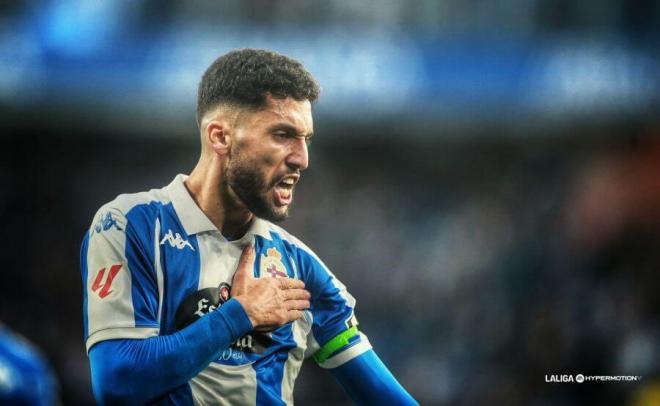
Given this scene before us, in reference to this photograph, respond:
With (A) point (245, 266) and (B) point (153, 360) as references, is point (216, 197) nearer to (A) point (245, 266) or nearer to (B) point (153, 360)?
(A) point (245, 266)

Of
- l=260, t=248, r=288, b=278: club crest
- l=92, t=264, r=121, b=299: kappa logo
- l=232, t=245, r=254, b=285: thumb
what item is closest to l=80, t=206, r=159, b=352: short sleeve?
l=92, t=264, r=121, b=299: kappa logo

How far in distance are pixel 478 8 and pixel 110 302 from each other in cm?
260

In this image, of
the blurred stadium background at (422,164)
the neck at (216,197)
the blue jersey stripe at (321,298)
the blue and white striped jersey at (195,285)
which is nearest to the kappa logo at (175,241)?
the blue and white striped jersey at (195,285)

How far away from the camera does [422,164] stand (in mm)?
4059

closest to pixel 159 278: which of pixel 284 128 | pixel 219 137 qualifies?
pixel 219 137

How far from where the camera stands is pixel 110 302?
197 cm

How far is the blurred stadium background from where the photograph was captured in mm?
3691

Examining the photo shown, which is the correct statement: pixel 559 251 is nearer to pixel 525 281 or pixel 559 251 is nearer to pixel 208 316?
pixel 525 281

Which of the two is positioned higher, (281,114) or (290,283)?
(281,114)

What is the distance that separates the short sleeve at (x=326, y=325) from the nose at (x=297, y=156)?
30 cm

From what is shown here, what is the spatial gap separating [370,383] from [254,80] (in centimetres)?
94

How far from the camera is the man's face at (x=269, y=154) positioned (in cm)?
219

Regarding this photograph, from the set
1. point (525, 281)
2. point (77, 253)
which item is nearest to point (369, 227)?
point (525, 281)

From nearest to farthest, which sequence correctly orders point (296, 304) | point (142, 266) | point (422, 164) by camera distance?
1. point (142, 266)
2. point (296, 304)
3. point (422, 164)
